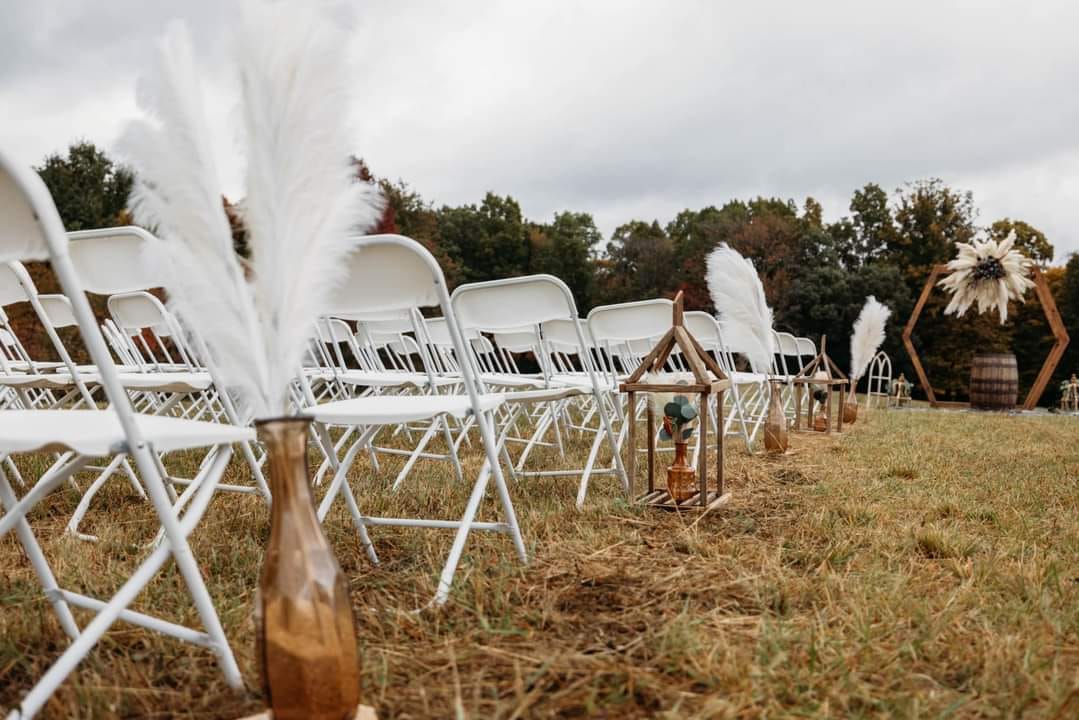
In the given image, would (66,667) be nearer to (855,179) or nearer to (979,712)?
(979,712)

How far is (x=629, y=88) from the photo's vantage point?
44.2 ft

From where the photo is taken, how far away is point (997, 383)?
10867mm

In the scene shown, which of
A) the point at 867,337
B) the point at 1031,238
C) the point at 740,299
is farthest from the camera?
the point at 1031,238

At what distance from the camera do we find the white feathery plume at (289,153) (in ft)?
3.50

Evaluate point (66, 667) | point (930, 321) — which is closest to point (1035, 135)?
point (930, 321)

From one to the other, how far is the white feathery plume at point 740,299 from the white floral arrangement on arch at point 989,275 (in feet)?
22.6

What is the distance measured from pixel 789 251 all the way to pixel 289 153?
22.8 metres

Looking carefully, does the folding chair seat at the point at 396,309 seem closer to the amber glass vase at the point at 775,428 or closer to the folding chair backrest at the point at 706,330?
the folding chair backrest at the point at 706,330

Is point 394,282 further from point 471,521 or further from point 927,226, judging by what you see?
point 927,226

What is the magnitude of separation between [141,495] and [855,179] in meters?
25.5

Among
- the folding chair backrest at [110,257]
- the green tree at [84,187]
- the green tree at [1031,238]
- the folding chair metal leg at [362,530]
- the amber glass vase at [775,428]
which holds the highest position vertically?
the green tree at [84,187]

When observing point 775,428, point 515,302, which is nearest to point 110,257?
point 515,302

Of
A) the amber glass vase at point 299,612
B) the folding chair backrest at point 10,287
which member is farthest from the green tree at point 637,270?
the amber glass vase at point 299,612

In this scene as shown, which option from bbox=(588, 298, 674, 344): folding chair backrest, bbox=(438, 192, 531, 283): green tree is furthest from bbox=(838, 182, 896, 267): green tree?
bbox=(588, 298, 674, 344): folding chair backrest
